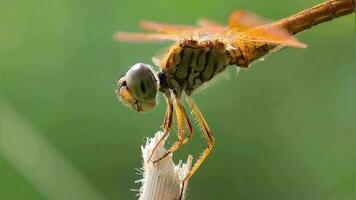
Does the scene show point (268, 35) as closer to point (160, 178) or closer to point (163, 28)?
point (163, 28)

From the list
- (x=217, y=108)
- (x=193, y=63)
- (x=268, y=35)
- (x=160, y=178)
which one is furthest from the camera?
(x=217, y=108)

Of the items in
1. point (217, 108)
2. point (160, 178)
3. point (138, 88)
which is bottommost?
point (160, 178)

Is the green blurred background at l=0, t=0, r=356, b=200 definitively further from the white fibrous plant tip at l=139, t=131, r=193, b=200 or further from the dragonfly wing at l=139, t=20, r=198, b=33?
the white fibrous plant tip at l=139, t=131, r=193, b=200

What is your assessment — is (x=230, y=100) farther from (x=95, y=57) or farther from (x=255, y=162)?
(x=95, y=57)

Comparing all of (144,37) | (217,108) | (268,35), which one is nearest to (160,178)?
(144,37)

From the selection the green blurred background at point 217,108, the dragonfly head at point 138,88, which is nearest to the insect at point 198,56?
the dragonfly head at point 138,88

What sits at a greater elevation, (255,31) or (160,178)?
(255,31)

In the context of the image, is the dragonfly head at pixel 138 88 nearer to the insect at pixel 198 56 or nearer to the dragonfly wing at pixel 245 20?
the insect at pixel 198 56
